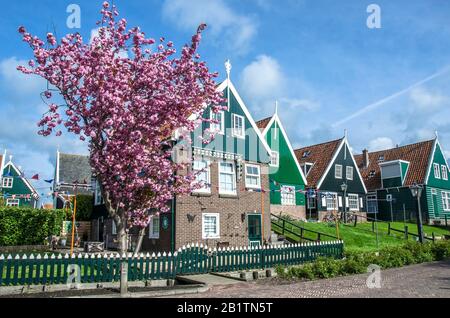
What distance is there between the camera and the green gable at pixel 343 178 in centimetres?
3869

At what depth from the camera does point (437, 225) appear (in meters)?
39.9

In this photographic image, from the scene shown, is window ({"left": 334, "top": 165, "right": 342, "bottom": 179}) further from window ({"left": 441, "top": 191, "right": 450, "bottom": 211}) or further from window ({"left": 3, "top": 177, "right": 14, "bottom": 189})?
window ({"left": 3, "top": 177, "right": 14, "bottom": 189})

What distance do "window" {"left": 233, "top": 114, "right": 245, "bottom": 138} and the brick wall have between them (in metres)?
2.69

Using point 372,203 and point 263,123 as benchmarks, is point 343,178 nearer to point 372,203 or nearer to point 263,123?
point 372,203

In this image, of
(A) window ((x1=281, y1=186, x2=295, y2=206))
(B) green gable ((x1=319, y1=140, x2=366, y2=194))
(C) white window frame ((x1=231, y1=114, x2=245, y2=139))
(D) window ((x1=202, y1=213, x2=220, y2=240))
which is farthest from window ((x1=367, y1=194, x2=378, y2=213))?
(D) window ((x1=202, y1=213, x2=220, y2=240))

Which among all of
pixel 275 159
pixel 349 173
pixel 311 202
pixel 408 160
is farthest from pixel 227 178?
pixel 408 160

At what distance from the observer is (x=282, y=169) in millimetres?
34188

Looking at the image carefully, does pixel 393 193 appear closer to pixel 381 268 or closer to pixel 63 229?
pixel 381 268

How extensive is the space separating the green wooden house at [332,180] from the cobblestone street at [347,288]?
21.0m

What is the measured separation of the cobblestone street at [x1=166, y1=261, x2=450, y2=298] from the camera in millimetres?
11469

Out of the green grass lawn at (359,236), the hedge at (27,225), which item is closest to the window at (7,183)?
the hedge at (27,225)

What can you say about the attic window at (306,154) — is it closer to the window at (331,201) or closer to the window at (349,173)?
the window at (349,173)
